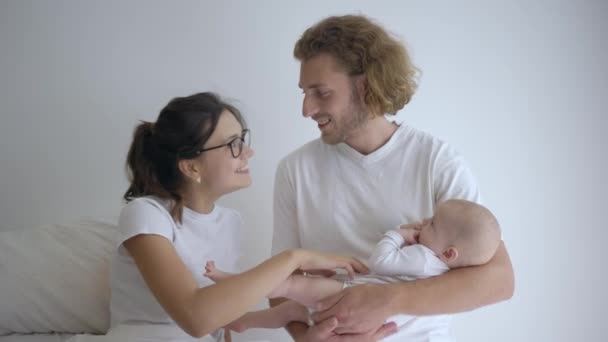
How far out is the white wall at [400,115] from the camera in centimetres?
226

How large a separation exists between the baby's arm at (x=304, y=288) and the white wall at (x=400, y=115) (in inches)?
35.6

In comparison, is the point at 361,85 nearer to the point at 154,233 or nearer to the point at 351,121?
the point at 351,121

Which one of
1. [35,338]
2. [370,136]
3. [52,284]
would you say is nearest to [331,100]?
[370,136]

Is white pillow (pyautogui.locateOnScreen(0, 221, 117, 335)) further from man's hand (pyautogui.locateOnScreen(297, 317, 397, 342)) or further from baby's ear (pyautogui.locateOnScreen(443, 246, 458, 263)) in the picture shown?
baby's ear (pyautogui.locateOnScreen(443, 246, 458, 263))

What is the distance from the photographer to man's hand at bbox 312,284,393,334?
142cm

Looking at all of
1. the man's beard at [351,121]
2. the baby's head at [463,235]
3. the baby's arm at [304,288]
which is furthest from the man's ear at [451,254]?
the man's beard at [351,121]

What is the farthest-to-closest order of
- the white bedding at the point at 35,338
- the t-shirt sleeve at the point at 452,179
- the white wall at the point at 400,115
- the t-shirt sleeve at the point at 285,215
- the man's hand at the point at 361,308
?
the white wall at the point at 400,115, the t-shirt sleeve at the point at 285,215, the white bedding at the point at 35,338, the t-shirt sleeve at the point at 452,179, the man's hand at the point at 361,308

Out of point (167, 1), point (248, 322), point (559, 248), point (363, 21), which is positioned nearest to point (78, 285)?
point (248, 322)

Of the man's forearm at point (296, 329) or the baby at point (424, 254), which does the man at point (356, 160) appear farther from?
the baby at point (424, 254)

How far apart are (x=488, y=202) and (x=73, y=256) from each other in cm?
199

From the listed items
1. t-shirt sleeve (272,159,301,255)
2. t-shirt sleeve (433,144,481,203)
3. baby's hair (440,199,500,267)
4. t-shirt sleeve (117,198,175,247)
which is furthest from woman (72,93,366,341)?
t-shirt sleeve (433,144,481,203)

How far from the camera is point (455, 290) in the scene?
1.46 metres

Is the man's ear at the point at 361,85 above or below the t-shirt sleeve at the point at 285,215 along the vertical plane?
above

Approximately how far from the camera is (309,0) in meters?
2.41
